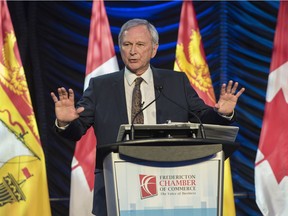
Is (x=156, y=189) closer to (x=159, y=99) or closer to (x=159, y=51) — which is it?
(x=159, y=99)

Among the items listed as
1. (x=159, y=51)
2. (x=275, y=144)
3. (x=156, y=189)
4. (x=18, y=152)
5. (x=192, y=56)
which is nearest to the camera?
(x=156, y=189)

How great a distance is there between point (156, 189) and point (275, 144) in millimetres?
3003

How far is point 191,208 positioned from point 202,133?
309mm

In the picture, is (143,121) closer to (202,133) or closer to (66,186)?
(202,133)

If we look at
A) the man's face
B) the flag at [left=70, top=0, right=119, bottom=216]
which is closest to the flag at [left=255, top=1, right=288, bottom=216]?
the flag at [left=70, top=0, right=119, bottom=216]

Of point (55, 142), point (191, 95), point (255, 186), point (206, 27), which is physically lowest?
point (255, 186)

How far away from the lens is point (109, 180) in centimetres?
258

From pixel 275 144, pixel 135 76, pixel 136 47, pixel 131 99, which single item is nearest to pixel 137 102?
pixel 131 99

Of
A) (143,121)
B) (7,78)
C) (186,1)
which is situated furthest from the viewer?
(186,1)

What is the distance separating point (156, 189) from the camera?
252cm

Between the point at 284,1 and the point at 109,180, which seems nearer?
the point at 109,180

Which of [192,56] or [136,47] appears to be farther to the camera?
[192,56]

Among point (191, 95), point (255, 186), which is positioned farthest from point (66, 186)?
point (191, 95)

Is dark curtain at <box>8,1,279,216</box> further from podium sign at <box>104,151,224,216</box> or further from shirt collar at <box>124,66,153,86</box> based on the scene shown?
podium sign at <box>104,151,224,216</box>
